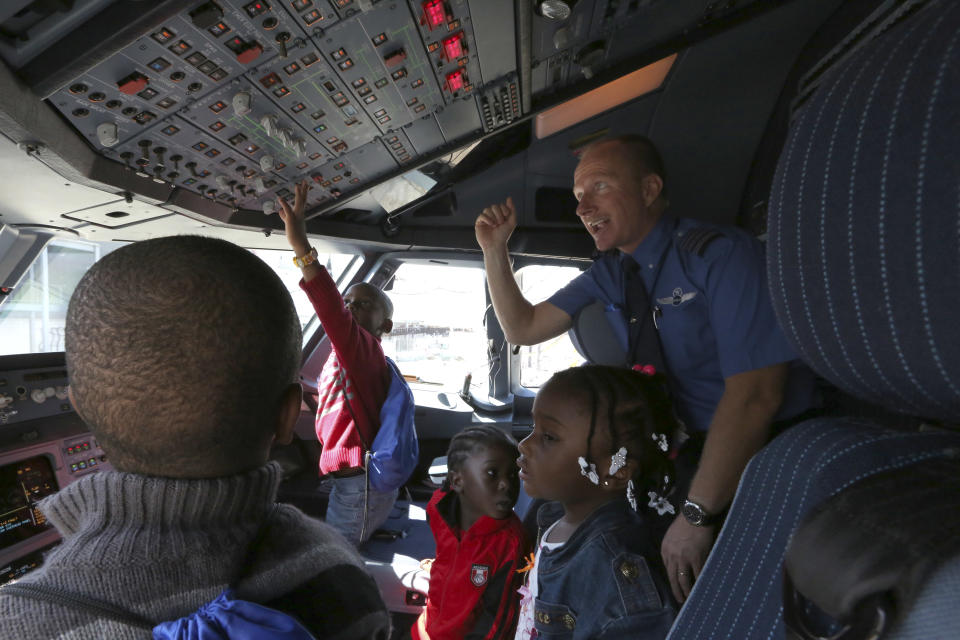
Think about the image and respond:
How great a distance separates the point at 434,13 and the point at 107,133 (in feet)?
3.25

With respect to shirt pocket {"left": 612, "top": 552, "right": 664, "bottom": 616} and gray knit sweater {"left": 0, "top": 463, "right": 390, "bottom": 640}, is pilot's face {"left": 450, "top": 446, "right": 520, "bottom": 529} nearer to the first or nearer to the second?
shirt pocket {"left": 612, "top": 552, "right": 664, "bottom": 616}

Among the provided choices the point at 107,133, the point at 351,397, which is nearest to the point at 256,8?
the point at 107,133

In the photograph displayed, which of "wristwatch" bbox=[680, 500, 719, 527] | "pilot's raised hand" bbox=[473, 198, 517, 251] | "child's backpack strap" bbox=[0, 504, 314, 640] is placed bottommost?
"wristwatch" bbox=[680, 500, 719, 527]

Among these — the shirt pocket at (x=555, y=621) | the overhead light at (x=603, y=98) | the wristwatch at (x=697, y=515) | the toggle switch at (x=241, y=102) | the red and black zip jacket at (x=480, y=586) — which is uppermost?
the overhead light at (x=603, y=98)

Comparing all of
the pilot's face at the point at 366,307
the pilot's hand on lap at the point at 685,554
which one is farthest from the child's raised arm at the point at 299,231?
the pilot's hand on lap at the point at 685,554

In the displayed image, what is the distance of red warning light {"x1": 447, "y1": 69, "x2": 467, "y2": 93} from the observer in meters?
1.84

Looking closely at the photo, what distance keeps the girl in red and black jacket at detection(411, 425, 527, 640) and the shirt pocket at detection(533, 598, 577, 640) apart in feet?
1.42

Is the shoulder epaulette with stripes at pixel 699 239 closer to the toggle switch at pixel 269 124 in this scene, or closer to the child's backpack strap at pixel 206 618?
the child's backpack strap at pixel 206 618

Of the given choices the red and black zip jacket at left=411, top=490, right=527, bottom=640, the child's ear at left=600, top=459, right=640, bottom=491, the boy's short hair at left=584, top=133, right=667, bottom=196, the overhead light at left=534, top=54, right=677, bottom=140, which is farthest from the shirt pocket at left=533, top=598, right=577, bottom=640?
the overhead light at left=534, top=54, right=677, bottom=140

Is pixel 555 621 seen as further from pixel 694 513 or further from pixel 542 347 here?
pixel 542 347

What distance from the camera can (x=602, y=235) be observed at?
151 centimetres

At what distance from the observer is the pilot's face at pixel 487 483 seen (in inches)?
69.9

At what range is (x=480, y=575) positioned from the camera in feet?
5.11

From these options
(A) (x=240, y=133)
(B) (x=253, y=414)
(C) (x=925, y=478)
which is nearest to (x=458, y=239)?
(A) (x=240, y=133)
